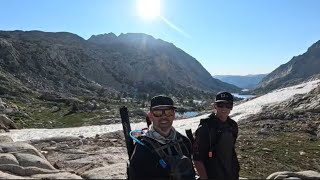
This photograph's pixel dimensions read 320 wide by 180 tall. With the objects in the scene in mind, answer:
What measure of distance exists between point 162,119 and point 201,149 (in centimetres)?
133

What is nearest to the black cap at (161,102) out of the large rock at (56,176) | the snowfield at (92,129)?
the large rock at (56,176)

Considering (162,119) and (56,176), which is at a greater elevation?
(162,119)

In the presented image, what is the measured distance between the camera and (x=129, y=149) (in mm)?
8617

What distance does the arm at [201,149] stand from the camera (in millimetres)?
8195

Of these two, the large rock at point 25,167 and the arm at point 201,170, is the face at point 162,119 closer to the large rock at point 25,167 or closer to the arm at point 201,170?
the arm at point 201,170

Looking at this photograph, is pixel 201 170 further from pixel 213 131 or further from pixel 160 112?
pixel 160 112

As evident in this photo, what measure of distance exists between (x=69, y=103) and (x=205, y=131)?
107790mm

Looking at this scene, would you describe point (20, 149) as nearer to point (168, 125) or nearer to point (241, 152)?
point (168, 125)

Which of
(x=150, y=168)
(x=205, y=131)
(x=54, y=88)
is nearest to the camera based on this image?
(x=150, y=168)

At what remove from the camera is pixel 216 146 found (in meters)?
8.43

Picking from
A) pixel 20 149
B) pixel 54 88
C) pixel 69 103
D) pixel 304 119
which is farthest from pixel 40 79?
pixel 20 149

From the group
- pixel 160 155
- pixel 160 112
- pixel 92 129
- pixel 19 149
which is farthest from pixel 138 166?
pixel 92 129

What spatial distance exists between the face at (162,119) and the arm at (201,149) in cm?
105

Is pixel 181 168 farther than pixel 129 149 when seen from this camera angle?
No
